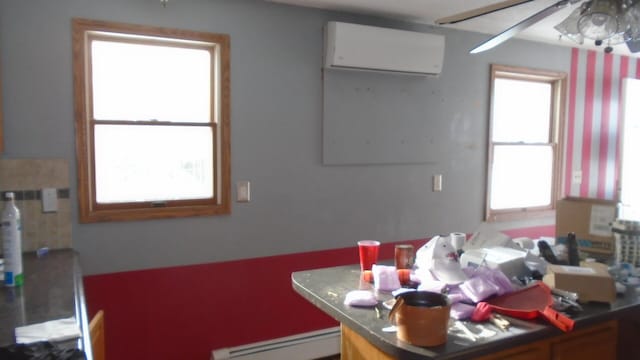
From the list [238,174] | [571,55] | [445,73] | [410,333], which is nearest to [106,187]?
[238,174]


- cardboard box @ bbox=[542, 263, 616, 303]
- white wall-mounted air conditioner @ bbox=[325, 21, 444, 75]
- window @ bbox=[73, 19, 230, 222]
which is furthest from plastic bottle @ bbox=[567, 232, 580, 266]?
window @ bbox=[73, 19, 230, 222]

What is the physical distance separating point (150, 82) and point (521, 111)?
9.76 feet

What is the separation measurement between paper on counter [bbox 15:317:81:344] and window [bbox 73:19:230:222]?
119 centimetres

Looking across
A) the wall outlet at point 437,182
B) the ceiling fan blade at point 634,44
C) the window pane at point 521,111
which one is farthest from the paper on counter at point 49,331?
the window pane at point 521,111

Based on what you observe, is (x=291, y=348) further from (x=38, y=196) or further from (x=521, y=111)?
(x=521, y=111)

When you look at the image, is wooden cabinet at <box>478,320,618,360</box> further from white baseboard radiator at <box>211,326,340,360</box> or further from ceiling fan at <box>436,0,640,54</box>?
white baseboard radiator at <box>211,326,340,360</box>

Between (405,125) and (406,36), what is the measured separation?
2.05 ft

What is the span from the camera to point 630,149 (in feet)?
14.3

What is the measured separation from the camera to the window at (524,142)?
3.76 meters

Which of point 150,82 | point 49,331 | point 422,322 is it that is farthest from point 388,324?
point 150,82

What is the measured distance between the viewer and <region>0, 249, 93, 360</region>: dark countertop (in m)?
1.31

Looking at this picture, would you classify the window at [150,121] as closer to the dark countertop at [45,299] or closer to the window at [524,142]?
the dark countertop at [45,299]

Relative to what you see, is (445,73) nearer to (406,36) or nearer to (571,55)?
(406,36)

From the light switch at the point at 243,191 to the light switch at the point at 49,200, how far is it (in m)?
0.96
